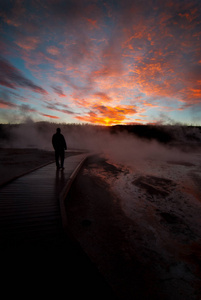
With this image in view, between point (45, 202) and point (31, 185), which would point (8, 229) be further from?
point (31, 185)

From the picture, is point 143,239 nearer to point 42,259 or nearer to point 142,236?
point 142,236

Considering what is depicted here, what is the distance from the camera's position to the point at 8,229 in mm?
2492

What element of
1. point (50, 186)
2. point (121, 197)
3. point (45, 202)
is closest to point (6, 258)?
point (45, 202)

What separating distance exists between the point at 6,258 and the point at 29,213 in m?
1.23

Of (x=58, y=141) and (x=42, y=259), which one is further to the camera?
(x=58, y=141)

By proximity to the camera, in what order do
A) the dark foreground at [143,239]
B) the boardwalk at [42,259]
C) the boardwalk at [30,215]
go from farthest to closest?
the boardwalk at [30,215] → the dark foreground at [143,239] → the boardwalk at [42,259]

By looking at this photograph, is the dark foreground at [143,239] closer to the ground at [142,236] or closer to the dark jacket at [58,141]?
the ground at [142,236]

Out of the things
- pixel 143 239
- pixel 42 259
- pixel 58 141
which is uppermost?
pixel 58 141

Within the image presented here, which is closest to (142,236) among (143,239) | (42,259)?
(143,239)

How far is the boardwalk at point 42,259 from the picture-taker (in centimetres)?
151

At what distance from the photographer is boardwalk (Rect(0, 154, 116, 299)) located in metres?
1.51

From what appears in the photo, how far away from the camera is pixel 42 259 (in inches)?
75.1

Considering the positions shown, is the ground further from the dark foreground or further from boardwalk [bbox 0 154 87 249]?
boardwalk [bbox 0 154 87 249]

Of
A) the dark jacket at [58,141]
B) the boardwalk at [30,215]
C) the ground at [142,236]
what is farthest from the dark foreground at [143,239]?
the dark jacket at [58,141]
